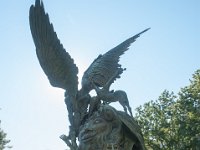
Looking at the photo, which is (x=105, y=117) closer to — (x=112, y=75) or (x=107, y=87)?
(x=107, y=87)

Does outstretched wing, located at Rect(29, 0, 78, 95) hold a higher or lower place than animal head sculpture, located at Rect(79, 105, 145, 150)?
higher

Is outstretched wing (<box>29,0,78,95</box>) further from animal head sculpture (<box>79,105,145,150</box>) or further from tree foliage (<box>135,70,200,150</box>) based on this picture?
tree foliage (<box>135,70,200,150</box>)

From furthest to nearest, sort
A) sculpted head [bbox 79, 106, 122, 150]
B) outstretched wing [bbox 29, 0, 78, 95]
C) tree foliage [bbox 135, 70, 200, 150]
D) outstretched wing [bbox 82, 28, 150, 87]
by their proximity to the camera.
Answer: tree foliage [bbox 135, 70, 200, 150]
outstretched wing [bbox 82, 28, 150, 87]
outstretched wing [bbox 29, 0, 78, 95]
sculpted head [bbox 79, 106, 122, 150]

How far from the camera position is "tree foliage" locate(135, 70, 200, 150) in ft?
76.1

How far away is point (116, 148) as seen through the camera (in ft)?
22.4

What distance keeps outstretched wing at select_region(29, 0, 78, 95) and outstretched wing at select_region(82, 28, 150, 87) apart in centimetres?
38

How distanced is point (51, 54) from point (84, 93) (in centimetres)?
99

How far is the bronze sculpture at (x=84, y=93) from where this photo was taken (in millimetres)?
6973

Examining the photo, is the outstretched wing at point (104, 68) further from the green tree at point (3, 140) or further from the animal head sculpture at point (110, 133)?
the green tree at point (3, 140)

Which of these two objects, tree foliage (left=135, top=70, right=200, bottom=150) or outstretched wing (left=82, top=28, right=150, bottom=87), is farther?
tree foliage (left=135, top=70, right=200, bottom=150)

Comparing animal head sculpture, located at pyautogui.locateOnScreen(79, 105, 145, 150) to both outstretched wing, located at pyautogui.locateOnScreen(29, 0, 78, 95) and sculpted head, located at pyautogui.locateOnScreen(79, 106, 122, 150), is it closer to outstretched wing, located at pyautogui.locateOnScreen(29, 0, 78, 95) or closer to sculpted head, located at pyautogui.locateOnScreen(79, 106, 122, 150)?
sculpted head, located at pyautogui.locateOnScreen(79, 106, 122, 150)

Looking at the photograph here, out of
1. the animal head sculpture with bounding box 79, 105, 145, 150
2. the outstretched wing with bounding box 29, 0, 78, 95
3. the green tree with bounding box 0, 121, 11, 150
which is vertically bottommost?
the animal head sculpture with bounding box 79, 105, 145, 150

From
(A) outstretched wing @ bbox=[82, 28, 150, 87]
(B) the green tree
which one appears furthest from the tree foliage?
(A) outstretched wing @ bbox=[82, 28, 150, 87]

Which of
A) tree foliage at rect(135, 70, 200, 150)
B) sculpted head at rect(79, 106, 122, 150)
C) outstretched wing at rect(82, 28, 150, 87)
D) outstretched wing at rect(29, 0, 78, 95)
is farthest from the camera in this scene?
tree foliage at rect(135, 70, 200, 150)
